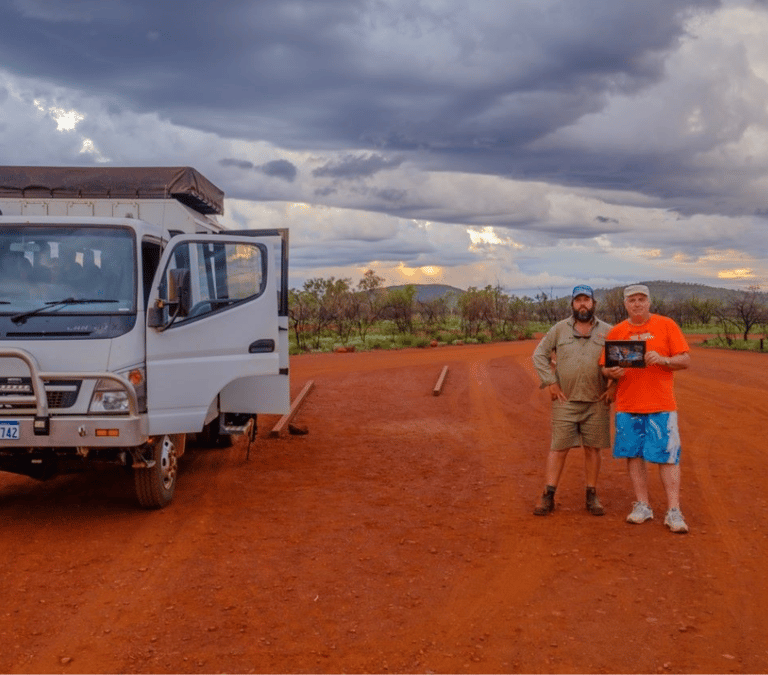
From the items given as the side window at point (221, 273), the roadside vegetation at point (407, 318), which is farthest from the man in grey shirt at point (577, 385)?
the roadside vegetation at point (407, 318)

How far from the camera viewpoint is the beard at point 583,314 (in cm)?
738

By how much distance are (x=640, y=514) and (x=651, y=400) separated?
0.97 m

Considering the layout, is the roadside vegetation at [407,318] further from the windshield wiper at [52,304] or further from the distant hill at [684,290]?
the distant hill at [684,290]

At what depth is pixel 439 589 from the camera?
18.8 ft

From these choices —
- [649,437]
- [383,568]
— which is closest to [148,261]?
[383,568]

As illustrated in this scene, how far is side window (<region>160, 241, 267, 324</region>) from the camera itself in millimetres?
8031

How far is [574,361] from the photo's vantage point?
293 inches

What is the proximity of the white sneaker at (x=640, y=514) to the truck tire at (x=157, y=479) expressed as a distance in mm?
4027

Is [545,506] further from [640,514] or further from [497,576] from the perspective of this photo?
[497,576]

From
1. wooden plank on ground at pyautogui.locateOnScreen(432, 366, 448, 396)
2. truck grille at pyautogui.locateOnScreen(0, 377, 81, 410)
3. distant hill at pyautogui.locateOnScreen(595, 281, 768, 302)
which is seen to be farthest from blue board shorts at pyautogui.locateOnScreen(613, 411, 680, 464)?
distant hill at pyautogui.locateOnScreen(595, 281, 768, 302)

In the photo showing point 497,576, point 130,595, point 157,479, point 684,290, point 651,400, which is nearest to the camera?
point 130,595

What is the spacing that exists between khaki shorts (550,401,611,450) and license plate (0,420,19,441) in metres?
4.40

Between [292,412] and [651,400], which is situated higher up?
[651,400]

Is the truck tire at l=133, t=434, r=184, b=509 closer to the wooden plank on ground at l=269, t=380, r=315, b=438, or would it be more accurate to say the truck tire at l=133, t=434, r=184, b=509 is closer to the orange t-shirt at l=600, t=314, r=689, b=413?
the wooden plank on ground at l=269, t=380, r=315, b=438
